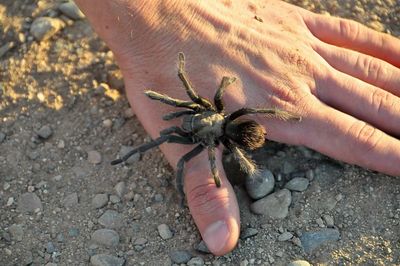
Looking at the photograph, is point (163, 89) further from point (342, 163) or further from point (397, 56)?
point (397, 56)

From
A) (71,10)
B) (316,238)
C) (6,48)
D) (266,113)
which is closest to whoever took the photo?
(316,238)

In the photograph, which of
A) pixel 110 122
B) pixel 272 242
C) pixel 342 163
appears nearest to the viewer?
pixel 272 242

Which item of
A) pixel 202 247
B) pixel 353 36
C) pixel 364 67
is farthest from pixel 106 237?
pixel 353 36

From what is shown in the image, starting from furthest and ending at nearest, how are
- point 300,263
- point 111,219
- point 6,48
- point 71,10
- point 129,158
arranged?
point 71,10 < point 6,48 < point 129,158 < point 111,219 < point 300,263

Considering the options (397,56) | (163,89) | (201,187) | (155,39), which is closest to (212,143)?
(201,187)

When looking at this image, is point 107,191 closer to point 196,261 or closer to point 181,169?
point 181,169
